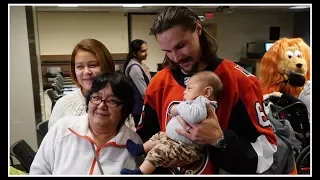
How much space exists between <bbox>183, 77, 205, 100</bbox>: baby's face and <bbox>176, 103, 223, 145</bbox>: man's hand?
45 mm

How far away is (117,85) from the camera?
94cm

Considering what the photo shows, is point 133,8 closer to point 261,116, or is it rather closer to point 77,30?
point 77,30

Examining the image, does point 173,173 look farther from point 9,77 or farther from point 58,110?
point 9,77

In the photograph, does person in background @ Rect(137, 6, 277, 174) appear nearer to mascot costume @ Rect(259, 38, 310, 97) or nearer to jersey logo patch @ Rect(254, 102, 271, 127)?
jersey logo patch @ Rect(254, 102, 271, 127)

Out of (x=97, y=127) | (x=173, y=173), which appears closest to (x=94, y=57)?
(x=97, y=127)

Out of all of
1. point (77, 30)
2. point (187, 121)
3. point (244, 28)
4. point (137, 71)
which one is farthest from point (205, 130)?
point (77, 30)

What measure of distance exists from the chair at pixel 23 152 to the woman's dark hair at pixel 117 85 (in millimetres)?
276

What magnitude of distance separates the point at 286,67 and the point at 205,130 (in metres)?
0.58

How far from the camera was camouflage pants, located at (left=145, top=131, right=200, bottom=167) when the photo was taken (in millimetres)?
902

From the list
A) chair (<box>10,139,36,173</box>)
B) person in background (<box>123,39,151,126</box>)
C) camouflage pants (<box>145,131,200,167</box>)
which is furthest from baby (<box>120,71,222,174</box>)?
chair (<box>10,139,36,173</box>)

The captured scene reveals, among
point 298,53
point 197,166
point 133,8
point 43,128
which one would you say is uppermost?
point 133,8

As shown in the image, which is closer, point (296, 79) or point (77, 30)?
point (77, 30)

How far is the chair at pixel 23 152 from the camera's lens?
3.33 feet
